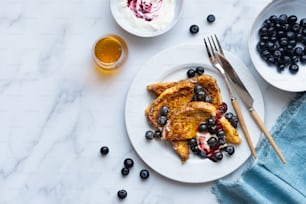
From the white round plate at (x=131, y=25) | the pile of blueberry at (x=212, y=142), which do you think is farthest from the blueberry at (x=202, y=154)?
the white round plate at (x=131, y=25)

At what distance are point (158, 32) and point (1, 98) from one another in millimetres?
439

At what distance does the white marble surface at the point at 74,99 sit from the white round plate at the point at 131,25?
0.04 metres

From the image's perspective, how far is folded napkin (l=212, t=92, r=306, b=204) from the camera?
170 centimetres

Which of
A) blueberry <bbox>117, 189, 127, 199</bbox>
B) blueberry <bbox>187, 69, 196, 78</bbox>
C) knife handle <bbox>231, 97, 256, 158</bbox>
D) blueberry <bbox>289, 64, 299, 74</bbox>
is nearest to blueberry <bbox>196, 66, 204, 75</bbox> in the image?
blueberry <bbox>187, 69, 196, 78</bbox>

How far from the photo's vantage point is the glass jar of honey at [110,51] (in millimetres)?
A: 1718

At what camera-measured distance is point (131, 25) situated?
5.63ft

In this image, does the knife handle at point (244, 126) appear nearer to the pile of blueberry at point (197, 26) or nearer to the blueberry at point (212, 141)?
the blueberry at point (212, 141)

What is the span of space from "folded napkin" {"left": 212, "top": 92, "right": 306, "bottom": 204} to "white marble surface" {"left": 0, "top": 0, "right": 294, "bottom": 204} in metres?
0.03

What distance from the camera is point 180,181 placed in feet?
5.60

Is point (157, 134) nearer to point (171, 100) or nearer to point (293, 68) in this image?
point (171, 100)

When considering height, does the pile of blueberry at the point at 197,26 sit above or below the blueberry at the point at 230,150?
above

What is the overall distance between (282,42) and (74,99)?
0.55m

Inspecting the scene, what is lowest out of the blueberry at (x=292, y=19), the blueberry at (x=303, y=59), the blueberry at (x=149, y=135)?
the blueberry at (x=149, y=135)

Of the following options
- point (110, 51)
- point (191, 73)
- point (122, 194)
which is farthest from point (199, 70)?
point (122, 194)
